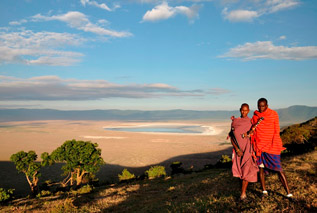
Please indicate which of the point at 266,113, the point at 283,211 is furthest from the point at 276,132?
the point at 283,211

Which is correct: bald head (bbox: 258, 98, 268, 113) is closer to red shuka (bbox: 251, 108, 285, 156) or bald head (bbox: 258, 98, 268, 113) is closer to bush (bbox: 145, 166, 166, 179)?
red shuka (bbox: 251, 108, 285, 156)

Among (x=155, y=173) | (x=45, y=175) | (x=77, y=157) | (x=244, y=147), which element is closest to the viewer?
(x=244, y=147)

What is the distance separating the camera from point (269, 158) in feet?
24.3

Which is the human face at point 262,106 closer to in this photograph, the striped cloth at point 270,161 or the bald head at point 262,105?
the bald head at point 262,105

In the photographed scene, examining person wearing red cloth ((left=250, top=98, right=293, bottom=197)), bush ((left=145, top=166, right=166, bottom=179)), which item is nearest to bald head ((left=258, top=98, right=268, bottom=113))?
person wearing red cloth ((left=250, top=98, right=293, bottom=197))

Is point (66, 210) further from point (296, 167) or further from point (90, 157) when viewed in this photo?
point (90, 157)

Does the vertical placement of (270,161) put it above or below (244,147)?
below

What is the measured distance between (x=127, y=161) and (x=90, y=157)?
106 feet

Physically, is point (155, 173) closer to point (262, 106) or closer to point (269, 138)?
point (269, 138)

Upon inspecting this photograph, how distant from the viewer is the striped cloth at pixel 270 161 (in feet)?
23.9

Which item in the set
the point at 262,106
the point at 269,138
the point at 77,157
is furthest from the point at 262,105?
the point at 77,157

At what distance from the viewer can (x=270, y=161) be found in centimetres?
741

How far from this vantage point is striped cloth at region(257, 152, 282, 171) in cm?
730

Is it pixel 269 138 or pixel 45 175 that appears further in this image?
pixel 45 175
